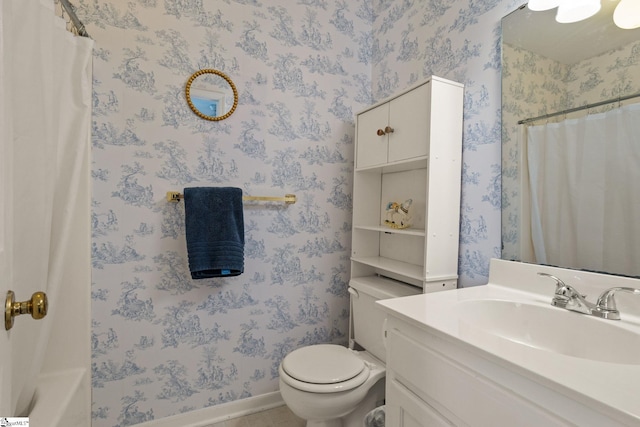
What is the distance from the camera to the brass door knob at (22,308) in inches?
19.9

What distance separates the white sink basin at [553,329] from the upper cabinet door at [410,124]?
675 millimetres

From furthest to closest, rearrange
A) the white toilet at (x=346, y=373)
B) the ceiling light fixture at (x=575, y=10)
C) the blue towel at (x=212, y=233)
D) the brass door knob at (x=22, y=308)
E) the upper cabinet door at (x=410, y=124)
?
the blue towel at (x=212, y=233)
the upper cabinet door at (x=410, y=124)
the white toilet at (x=346, y=373)
the ceiling light fixture at (x=575, y=10)
the brass door knob at (x=22, y=308)

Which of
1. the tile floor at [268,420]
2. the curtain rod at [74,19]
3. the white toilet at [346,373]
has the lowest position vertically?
the tile floor at [268,420]

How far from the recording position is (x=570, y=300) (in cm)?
91

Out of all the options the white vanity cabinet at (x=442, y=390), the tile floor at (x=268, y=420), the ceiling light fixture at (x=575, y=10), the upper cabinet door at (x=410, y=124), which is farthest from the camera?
the tile floor at (x=268, y=420)

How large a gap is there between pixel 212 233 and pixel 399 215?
96cm

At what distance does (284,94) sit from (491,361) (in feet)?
5.34

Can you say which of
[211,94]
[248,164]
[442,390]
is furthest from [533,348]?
[211,94]

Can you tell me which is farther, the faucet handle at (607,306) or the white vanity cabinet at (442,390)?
the faucet handle at (607,306)

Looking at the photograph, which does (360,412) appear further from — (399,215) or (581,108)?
(581,108)

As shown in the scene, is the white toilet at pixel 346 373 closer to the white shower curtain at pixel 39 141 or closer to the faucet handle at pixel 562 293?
the faucet handle at pixel 562 293

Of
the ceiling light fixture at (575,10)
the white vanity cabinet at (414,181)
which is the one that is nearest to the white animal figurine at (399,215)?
the white vanity cabinet at (414,181)

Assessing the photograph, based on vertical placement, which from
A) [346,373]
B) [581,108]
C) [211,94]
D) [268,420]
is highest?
[211,94]

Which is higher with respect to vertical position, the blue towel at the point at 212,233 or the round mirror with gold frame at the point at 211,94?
the round mirror with gold frame at the point at 211,94
